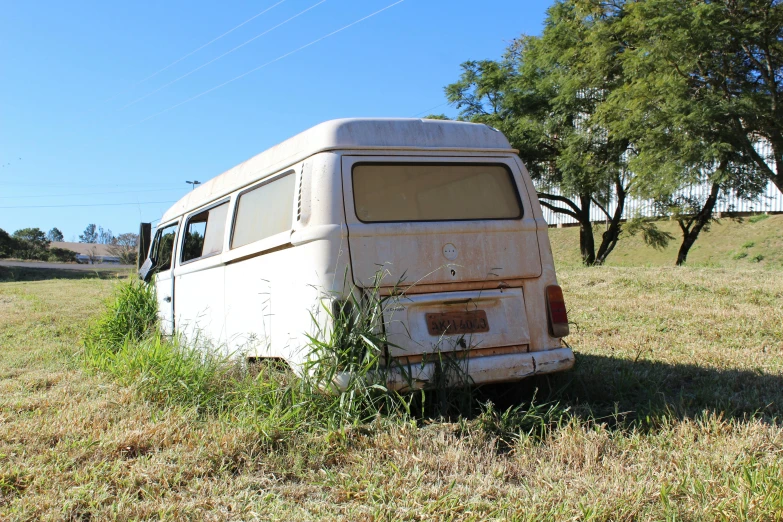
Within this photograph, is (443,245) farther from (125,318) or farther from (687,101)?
(687,101)

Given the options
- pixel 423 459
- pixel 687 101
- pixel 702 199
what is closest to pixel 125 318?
pixel 423 459

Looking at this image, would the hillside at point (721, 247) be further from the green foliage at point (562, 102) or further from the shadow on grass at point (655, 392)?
the shadow on grass at point (655, 392)

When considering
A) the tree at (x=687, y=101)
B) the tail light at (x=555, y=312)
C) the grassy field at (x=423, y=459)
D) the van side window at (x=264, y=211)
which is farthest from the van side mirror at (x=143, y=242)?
the tree at (x=687, y=101)

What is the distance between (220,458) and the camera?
354cm

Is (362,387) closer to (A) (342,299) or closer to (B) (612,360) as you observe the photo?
(A) (342,299)

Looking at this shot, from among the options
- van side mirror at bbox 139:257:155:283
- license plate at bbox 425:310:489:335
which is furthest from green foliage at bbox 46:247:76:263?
license plate at bbox 425:310:489:335

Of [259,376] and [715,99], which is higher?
[715,99]

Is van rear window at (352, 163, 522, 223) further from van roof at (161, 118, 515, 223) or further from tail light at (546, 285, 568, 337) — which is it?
tail light at (546, 285, 568, 337)

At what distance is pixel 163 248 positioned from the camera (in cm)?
768

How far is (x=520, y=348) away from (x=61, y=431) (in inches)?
116

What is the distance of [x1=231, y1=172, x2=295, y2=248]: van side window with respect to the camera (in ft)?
15.3

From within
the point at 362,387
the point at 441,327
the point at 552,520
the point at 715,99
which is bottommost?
the point at 552,520

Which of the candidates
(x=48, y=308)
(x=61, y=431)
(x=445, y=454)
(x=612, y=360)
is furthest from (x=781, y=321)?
(x=48, y=308)

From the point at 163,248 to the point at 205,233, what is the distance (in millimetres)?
1784
